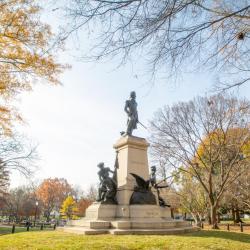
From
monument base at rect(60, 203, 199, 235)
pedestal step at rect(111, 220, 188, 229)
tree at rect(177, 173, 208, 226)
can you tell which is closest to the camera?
monument base at rect(60, 203, 199, 235)

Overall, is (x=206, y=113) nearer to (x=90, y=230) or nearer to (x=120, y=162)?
(x=120, y=162)

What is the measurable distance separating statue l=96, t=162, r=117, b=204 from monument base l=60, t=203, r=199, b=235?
1.22 ft

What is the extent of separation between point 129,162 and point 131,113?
3.16m

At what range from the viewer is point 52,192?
6819 cm

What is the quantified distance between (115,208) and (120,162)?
8.53 feet

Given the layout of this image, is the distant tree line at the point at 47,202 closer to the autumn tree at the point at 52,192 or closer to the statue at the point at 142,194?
the autumn tree at the point at 52,192

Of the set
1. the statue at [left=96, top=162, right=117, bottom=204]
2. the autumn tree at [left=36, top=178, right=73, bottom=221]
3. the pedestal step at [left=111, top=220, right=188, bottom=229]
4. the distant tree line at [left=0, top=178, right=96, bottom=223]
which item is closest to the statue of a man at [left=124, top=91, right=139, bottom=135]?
the statue at [left=96, top=162, right=117, bottom=204]

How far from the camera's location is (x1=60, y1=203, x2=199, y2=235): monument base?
10141mm

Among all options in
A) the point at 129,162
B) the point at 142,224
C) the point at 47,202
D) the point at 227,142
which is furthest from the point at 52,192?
the point at 142,224

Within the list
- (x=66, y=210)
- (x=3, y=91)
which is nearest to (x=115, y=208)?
(x=3, y=91)

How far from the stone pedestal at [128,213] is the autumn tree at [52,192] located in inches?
2264

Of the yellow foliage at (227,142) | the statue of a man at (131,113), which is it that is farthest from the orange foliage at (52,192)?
the statue of a man at (131,113)

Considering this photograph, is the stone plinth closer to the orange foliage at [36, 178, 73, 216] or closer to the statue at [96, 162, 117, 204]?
the statue at [96, 162, 117, 204]

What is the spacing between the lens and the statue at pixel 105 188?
12625mm
